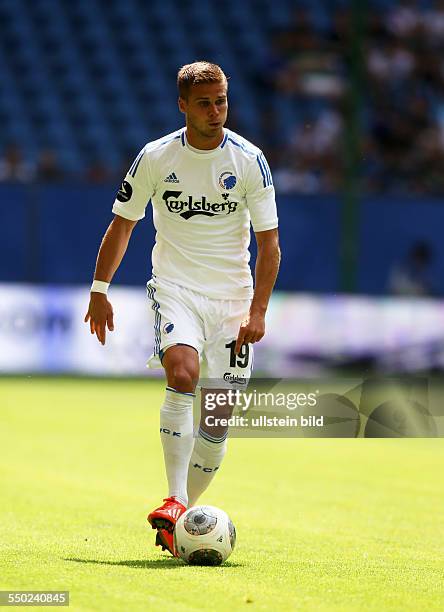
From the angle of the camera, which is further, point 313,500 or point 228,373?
point 313,500

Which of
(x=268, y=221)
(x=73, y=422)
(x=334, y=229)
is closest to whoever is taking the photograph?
(x=268, y=221)

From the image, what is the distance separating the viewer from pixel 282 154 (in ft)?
66.0

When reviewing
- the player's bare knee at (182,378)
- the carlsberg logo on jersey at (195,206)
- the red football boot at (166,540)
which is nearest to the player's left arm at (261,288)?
the carlsberg logo on jersey at (195,206)

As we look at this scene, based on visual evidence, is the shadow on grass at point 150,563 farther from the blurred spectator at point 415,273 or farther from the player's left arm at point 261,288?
the blurred spectator at point 415,273

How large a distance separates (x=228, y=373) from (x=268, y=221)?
0.79 metres

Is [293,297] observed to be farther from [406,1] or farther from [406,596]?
[406,596]

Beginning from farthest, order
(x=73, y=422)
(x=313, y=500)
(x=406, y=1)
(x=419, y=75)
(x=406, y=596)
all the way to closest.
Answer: (x=406, y=1) < (x=419, y=75) < (x=73, y=422) < (x=313, y=500) < (x=406, y=596)

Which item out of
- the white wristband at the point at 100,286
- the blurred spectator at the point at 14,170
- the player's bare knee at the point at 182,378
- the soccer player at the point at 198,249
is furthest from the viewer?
the blurred spectator at the point at 14,170

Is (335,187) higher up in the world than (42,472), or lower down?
higher up

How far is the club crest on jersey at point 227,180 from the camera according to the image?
646cm

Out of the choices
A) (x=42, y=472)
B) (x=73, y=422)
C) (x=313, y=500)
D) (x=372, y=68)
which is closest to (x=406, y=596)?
(x=313, y=500)

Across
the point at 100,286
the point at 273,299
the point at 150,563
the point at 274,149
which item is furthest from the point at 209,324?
the point at 274,149

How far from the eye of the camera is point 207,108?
634cm

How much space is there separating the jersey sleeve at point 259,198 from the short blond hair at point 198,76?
1.54 feet
